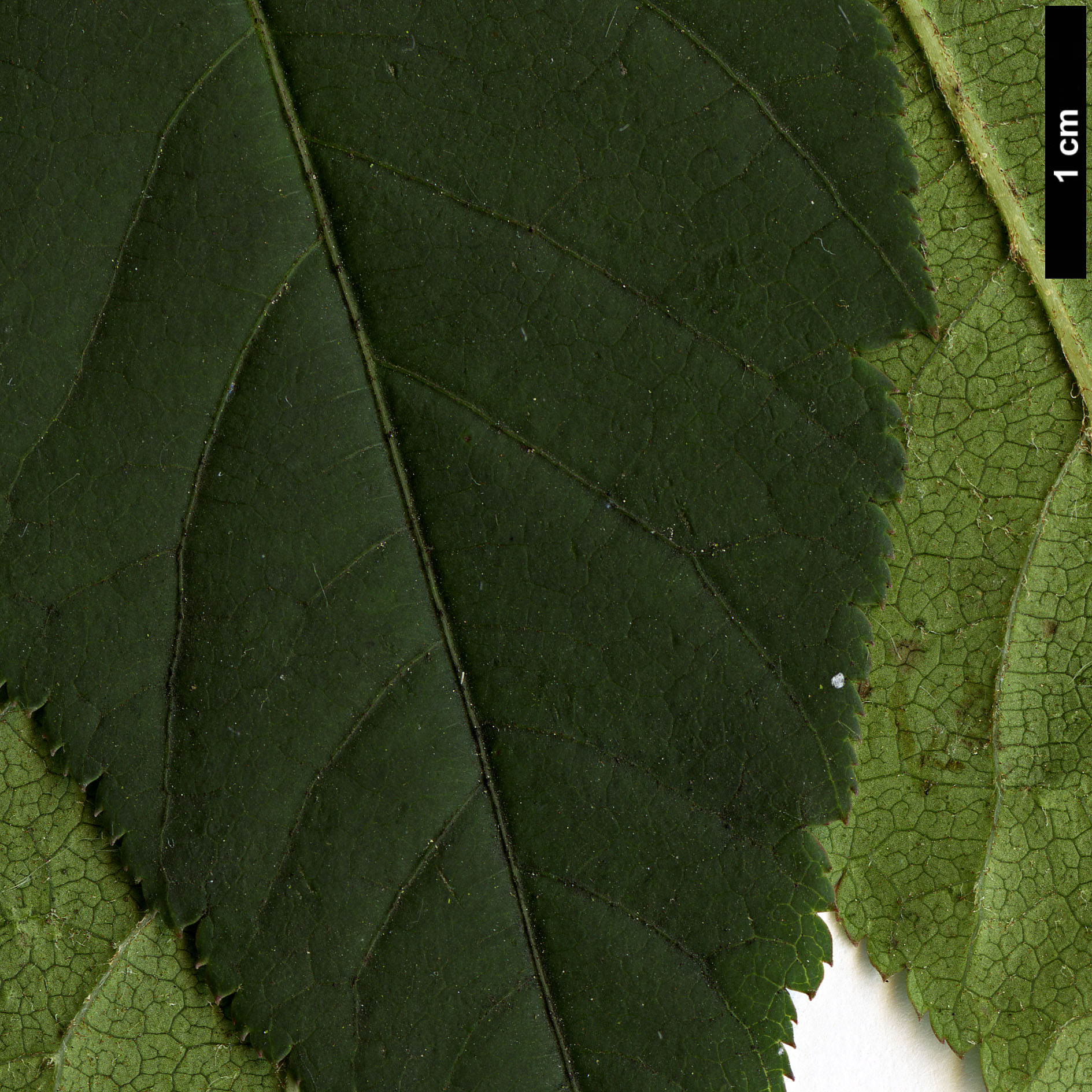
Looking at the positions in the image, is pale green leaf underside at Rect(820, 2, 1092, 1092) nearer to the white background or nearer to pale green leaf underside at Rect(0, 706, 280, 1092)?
the white background

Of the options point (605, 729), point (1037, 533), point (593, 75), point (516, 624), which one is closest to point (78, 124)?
point (593, 75)

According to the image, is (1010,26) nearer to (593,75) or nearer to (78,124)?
(593,75)

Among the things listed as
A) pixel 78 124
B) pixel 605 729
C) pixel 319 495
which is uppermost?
pixel 78 124

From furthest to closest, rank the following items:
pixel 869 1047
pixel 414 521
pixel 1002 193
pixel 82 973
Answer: pixel 869 1047 → pixel 1002 193 → pixel 82 973 → pixel 414 521

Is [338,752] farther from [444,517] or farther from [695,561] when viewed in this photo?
[695,561]

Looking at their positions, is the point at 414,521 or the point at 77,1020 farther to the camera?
the point at 77,1020

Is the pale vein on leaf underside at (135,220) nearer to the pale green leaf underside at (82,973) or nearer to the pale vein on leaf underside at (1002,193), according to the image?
the pale green leaf underside at (82,973)

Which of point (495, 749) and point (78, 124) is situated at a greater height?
point (78, 124)

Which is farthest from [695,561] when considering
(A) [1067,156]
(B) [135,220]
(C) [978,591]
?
(A) [1067,156]
